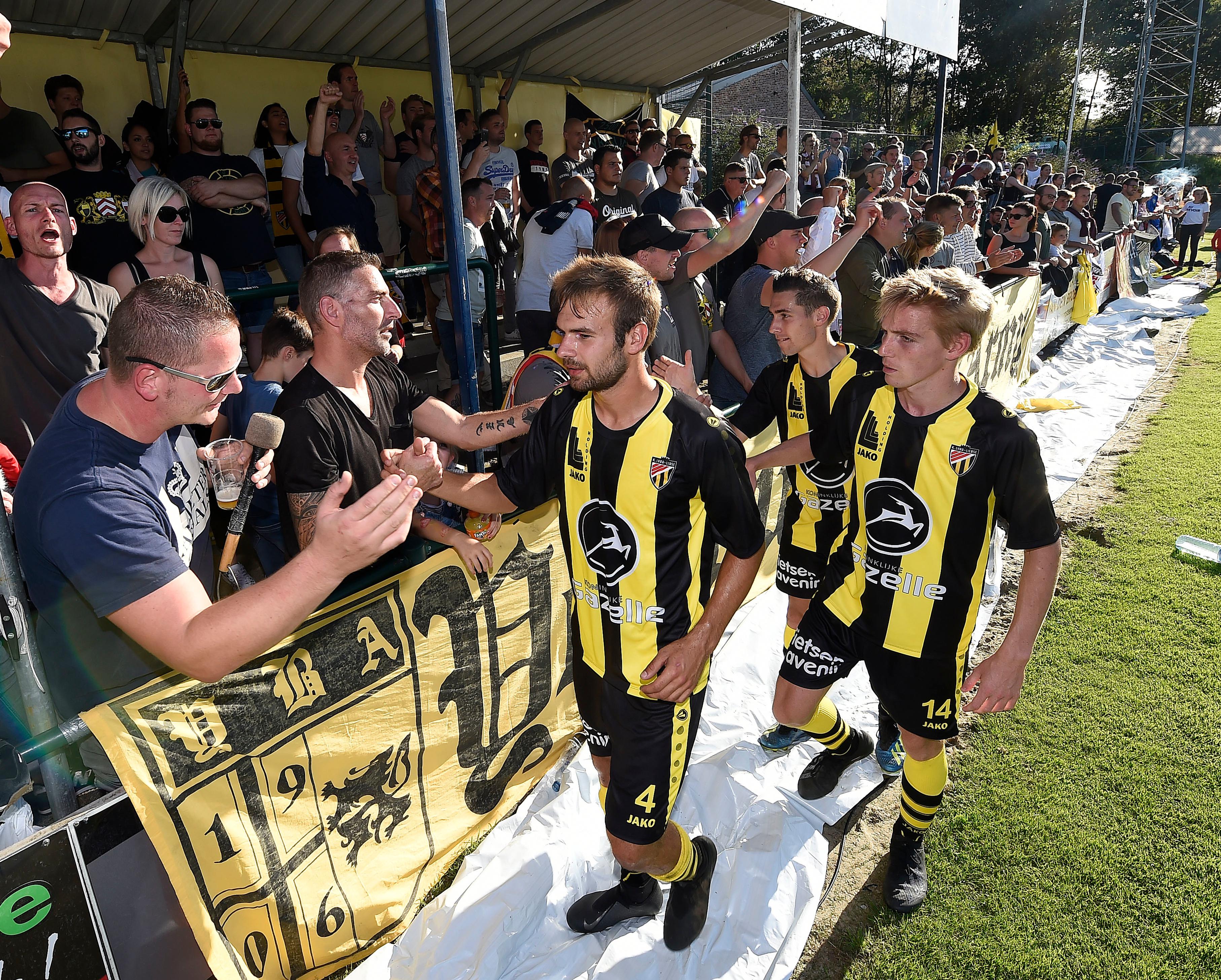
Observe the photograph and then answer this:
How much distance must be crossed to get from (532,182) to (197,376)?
27.3ft

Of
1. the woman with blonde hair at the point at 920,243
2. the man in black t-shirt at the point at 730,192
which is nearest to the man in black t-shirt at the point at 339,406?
the woman with blonde hair at the point at 920,243

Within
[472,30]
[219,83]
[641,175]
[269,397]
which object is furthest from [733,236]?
[219,83]

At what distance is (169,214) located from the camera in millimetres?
4547

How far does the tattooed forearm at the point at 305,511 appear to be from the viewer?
2996 mm

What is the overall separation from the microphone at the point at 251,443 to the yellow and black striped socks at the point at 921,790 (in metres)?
2.76

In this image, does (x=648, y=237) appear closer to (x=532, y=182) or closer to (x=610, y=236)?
(x=610, y=236)

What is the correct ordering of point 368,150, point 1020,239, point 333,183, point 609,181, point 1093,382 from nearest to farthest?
point 333,183 → point 609,181 → point 368,150 → point 1093,382 → point 1020,239

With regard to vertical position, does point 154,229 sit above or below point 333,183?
below

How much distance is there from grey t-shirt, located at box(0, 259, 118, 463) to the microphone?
5.29ft

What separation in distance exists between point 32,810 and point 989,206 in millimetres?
21430

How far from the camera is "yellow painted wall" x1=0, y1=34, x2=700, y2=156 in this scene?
749 centimetres

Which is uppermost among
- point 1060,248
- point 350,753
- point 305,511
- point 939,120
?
point 939,120

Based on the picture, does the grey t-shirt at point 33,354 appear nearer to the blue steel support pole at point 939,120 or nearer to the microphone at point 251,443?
the microphone at point 251,443

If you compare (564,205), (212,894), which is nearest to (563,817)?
(212,894)
